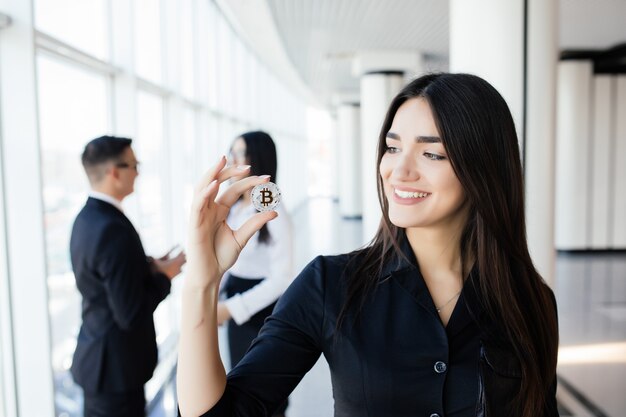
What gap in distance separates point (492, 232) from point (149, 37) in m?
4.26

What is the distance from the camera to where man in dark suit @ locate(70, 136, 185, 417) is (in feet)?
7.62

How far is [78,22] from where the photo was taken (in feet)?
10.8

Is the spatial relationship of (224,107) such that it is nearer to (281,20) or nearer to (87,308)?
(281,20)

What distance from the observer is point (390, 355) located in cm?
124

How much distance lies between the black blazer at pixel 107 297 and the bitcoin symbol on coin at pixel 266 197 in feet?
4.60

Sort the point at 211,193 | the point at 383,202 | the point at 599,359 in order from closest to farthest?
1. the point at 211,193
2. the point at 383,202
3. the point at 599,359

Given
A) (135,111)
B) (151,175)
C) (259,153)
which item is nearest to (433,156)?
(259,153)

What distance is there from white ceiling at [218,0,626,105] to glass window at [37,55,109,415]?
11.9 feet

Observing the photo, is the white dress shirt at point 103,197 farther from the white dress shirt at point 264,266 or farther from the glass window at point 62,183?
the white dress shirt at point 264,266

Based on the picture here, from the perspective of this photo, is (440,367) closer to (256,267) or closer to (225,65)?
(256,267)

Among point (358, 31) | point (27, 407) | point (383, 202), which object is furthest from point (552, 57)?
point (358, 31)

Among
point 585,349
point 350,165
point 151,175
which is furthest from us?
point 350,165

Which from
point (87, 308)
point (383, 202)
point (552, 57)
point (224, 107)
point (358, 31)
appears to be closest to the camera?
point (383, 202)

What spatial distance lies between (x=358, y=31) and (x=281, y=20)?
1.56m
